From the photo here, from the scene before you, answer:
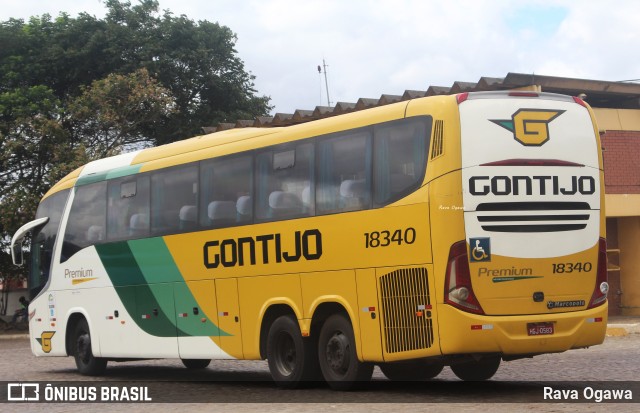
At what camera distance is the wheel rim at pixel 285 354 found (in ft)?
50.5

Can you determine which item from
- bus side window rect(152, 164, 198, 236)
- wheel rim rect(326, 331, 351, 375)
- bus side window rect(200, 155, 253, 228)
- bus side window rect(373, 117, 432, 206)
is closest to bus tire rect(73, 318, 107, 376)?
bus side window rect(152, 164, 198, 236)

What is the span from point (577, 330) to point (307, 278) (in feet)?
11.8

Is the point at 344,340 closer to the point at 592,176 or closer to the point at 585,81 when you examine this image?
the point at 592,176

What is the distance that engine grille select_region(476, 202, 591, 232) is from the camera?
12922 mm

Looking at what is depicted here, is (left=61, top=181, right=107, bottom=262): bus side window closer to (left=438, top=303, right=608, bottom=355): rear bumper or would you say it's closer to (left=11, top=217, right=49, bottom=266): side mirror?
(left=11, top=217, right=49, bottom=266): side mirror

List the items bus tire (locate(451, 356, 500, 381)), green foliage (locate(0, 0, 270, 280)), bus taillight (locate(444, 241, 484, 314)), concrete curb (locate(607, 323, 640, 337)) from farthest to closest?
1. green foliage (locate(0, 0, 270, 280))
2. concrete curb (locate(607, 323, 640, 337))
3. bus tire (locate(451, 356, 500, 381))
4. bus taillight (locate(444, 241, 484, 314))

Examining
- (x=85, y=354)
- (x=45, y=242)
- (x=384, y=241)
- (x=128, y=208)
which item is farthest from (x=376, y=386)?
(x=45, y=242)

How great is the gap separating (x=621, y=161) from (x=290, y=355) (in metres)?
15.5

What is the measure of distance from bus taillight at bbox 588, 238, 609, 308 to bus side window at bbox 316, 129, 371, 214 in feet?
9.28

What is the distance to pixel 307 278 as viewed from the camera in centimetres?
1492

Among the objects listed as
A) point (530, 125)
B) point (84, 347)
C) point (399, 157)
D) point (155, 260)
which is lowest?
point (84, 347)

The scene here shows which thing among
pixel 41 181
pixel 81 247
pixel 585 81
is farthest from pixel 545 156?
pixel 41 181

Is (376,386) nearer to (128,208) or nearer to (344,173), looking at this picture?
(344,173)

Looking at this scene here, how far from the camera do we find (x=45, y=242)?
2166 cm
